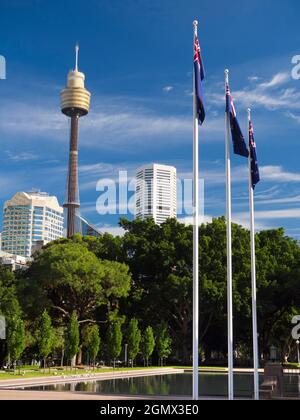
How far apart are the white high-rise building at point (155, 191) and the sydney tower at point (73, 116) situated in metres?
22.2

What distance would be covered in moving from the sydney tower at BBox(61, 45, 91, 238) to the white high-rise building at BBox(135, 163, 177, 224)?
2220 cm

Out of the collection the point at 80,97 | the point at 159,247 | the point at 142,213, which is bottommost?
the point at 159,247

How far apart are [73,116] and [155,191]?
1975 inches

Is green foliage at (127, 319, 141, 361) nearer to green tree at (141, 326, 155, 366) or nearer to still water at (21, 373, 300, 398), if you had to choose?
green tree at (141, 326, 155, 366)

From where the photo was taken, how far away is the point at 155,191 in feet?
391

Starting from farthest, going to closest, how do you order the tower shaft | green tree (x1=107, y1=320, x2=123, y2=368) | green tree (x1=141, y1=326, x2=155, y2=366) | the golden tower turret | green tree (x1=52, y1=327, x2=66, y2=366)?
the golden tower turret, the tower shaft, green tree (x1=141, y1=326, x2=155, y2=366), green tree (x1=107, y1=320, x2=123, y2=368), green tree (x1=52, y1=327, x2=66, y2=366)

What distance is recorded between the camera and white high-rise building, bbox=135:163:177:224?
105881 mm

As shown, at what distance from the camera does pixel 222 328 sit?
223 feet

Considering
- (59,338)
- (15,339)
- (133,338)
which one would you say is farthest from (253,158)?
(59,338)

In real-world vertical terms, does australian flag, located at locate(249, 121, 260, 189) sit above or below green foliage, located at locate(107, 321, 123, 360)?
above

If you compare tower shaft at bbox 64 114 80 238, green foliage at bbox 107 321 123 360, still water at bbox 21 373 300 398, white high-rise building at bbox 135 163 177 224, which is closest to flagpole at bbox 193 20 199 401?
still water at bbox 21 373 300 398
